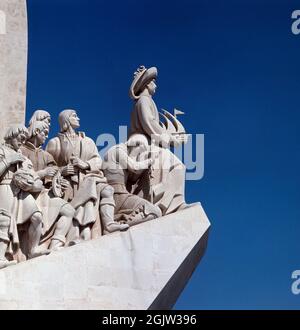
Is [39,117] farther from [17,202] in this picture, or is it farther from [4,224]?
[4,224]

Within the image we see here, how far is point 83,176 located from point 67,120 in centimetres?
86

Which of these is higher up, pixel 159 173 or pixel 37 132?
pixel 37 132

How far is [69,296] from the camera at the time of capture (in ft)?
29.1

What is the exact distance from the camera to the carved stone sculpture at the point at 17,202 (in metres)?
8.92

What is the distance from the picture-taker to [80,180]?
1000cm

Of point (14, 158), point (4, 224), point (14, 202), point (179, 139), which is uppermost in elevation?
point (179, 139)

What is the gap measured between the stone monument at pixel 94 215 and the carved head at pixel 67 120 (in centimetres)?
1

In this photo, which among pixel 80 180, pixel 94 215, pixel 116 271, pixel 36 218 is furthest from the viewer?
pixel 80 180

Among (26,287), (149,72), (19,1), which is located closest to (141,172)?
(149,72)

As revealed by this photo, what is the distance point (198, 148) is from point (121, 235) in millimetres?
2228

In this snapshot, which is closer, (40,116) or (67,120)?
(40,116)

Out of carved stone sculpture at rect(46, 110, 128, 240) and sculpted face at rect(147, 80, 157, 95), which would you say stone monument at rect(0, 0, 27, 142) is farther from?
sculpted face at rect(147, 80, 157, 95)

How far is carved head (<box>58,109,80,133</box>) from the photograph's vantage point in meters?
10.5

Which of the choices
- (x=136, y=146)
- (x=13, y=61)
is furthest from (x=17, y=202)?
(x=13, y=61)
